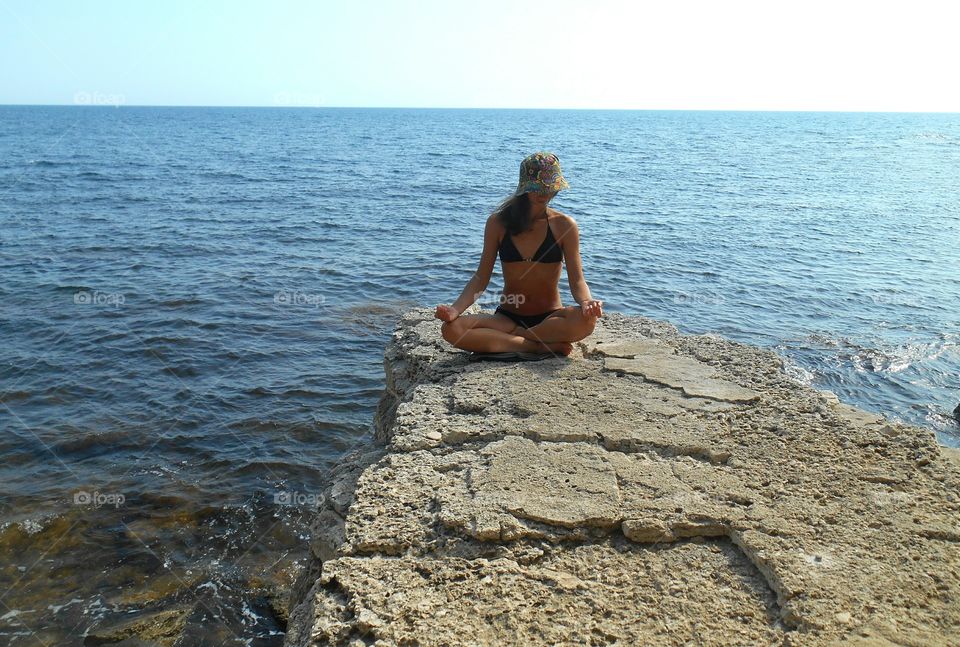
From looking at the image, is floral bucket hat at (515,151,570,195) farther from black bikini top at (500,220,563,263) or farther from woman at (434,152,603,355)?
black bikini top at (500,220,563,263)

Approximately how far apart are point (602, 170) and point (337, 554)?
106ft

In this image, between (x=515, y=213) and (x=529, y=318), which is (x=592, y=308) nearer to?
(x=529, y=318)

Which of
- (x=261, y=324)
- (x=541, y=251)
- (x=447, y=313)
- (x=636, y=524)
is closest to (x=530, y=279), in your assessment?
(x=541, y=251)

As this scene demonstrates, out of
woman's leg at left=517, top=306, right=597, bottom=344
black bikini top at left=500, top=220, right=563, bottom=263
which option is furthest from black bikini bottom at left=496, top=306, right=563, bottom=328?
black bikini top at left=500, top=220, right=563, bottom=263

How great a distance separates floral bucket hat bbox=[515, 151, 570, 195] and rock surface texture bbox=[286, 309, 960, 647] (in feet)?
4.14

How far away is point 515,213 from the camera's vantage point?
4602 mm

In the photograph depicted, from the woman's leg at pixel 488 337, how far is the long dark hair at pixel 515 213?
67cm

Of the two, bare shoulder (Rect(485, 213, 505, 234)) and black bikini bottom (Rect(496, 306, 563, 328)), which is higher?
bare shoulder (Rect(485, 213, 505, 234))

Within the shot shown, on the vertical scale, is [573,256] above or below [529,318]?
above

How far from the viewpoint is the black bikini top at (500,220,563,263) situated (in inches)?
185

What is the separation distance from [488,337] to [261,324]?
6978 mm

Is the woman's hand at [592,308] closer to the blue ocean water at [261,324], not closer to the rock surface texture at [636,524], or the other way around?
the rock surface texture at [636,524]

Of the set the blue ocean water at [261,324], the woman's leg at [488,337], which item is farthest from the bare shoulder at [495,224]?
the blue ocean water at [261,324]

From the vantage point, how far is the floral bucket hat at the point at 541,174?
173 inches
